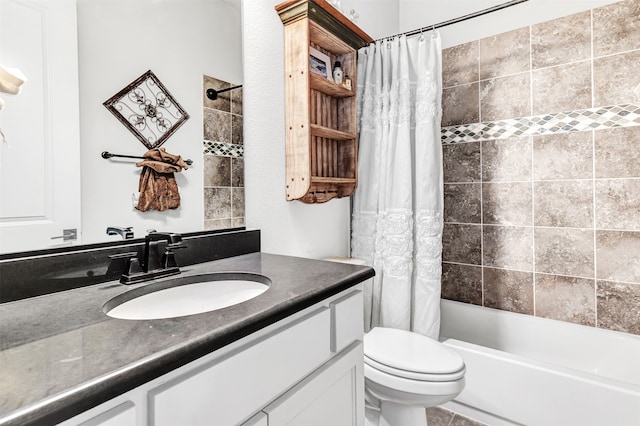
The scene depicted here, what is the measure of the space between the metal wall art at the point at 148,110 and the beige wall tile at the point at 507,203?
1.90 metres

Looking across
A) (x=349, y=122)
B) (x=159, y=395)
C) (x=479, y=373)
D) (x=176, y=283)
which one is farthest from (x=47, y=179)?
(x=479, y=373)

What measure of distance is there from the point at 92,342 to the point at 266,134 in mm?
1085

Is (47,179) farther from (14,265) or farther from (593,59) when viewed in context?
(593,59)

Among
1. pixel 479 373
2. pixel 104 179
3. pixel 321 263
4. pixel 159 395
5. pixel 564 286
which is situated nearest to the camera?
pixel 159 395

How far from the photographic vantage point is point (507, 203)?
217 centimetres

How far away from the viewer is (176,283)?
0.99 metres

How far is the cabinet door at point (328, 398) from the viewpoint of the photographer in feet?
2.53

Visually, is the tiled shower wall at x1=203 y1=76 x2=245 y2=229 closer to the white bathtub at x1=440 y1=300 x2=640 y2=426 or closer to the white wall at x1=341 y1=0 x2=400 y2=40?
the white wall at x1=341 y1=0 x2=400 y2=40

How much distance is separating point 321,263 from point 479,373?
1.11 metres

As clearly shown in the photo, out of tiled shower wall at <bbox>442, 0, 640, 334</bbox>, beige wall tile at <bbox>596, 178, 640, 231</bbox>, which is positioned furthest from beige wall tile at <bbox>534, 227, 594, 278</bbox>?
beige wall tile at <bbox>596, 178, 640, 231</bbox>

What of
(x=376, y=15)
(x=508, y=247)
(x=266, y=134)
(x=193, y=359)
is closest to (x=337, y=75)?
(x=266, y=134)

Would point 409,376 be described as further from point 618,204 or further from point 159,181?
point 618,204

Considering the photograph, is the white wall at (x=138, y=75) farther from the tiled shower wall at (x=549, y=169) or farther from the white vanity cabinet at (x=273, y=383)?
the tiled shower wall at (x=549, y=169)

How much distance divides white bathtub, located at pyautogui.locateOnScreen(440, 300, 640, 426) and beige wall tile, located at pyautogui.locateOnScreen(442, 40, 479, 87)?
1.51 m
